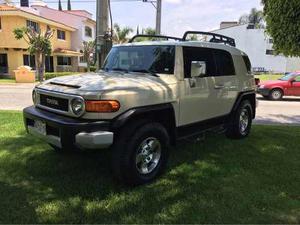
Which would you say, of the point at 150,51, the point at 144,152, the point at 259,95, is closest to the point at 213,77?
the point at 150,51

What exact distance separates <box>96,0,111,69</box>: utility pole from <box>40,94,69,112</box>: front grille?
3904 mm

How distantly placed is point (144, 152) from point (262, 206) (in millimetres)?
1660

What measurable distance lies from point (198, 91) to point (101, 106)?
1.99 m

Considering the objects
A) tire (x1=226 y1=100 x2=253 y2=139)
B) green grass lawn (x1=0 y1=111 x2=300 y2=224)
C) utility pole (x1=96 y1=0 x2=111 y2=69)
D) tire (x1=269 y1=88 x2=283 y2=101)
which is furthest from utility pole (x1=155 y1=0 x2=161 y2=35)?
green grass lawn (x1=0 y1=111 x2=300 y2=224)

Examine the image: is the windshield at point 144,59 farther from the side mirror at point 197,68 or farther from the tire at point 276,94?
the tire at point 276,94

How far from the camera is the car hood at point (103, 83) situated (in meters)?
4.51

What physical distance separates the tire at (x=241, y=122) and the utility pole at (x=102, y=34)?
3.71m

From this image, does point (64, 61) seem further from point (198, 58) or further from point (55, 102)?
point (55, 102)

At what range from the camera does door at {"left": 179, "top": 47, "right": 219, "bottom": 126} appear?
5445mm

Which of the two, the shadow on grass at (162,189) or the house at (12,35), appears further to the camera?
the house at (12,35)

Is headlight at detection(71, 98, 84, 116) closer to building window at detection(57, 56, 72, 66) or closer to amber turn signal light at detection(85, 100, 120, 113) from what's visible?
amber turn signal light at detection(85, 100, 120, 113)

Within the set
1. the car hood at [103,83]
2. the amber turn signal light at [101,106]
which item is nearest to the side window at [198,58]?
the car hood at [103,83]

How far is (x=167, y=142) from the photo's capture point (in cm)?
504

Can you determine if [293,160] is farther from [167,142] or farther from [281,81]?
[281,81]
